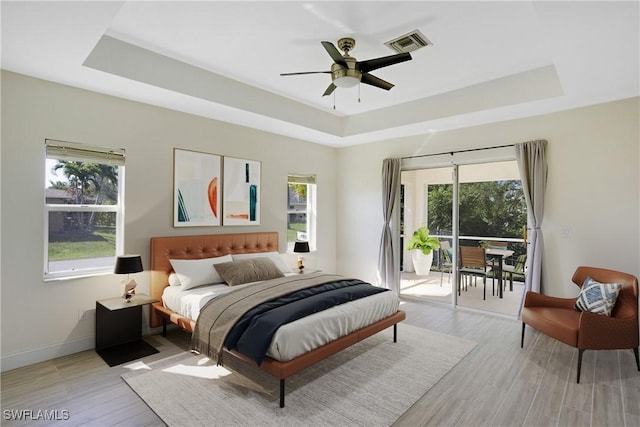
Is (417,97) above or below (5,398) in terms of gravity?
above

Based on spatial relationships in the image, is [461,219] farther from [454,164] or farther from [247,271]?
[247,271]

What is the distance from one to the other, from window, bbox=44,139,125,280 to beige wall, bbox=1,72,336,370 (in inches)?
3.2

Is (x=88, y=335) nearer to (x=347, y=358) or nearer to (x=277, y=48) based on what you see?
(x=347, y=358)

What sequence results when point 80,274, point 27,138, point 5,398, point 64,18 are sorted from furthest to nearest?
point 80,274, point 27,138, point 5,398, point 64,18

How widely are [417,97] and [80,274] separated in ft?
15.5

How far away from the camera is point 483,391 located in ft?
9.07

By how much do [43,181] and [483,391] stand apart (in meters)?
4.50

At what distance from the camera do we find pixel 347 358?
3.35m

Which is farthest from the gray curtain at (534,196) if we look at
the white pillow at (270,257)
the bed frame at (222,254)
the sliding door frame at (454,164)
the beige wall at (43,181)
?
the beige wall at (43,181)

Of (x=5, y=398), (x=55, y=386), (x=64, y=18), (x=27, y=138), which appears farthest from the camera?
(x=27, y=138)

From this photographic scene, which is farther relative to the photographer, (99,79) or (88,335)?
(88,335)

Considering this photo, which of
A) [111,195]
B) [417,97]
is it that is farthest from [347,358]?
[417,97]

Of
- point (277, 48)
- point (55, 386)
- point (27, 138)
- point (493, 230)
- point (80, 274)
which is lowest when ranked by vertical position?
point (55, 386)

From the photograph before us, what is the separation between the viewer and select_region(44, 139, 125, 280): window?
11.0 feet
